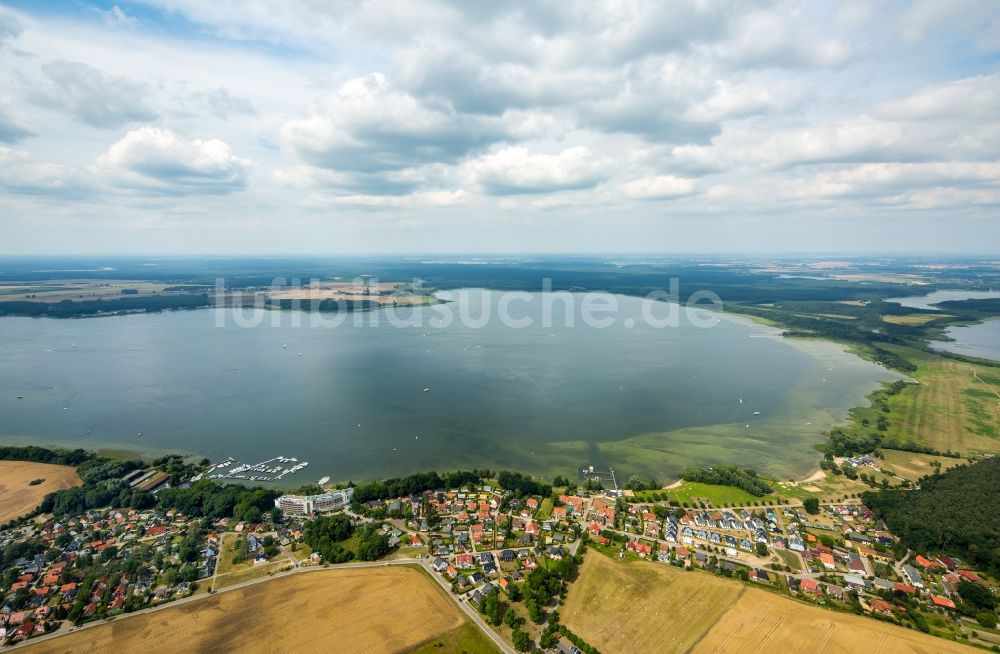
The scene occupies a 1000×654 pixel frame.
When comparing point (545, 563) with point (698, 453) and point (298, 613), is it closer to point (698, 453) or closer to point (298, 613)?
point (298, 613)

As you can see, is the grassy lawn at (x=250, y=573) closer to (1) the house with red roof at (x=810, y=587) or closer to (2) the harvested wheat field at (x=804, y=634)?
(2) the harvested wheat field at (x=804, y=634)

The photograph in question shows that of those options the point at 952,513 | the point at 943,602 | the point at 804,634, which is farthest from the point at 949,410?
the point at 804,634

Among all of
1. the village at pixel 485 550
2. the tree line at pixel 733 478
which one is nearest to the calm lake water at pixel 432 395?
the tree line at pixel 733 478

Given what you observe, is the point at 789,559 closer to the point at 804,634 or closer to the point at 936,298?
the point at 804,634

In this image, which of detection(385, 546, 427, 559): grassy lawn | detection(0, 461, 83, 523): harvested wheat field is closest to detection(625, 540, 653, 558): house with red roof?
detection(385, 546, 427, 559): grassy lawn

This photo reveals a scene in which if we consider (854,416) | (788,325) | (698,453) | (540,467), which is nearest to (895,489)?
(698,453)

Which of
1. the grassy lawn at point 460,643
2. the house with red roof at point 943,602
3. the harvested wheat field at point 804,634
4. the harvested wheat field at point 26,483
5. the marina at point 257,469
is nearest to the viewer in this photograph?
the harvested wheat field at point 804,634
